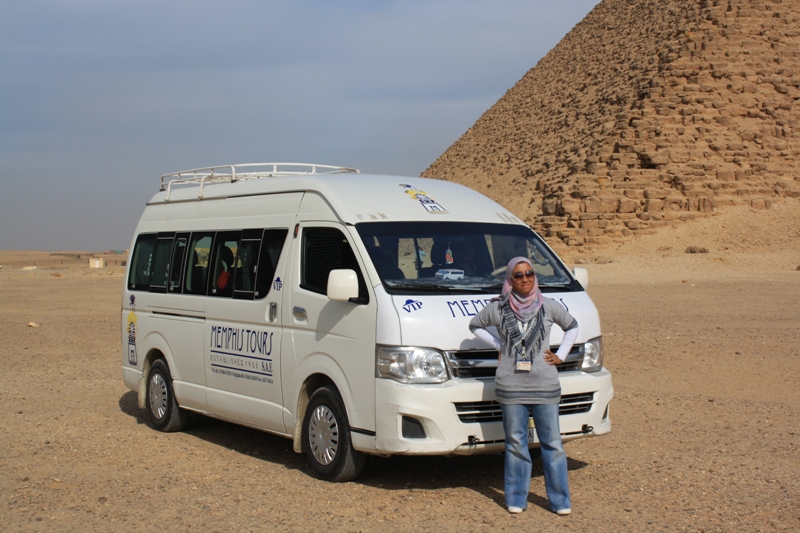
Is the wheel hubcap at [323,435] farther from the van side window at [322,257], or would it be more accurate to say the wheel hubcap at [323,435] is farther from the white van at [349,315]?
the van side window at [322,257]

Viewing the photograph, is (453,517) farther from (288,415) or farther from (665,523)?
(288,415)

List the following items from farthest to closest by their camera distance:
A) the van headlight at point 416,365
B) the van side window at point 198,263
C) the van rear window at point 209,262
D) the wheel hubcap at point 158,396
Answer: the wheel hubcap at point 158,396, the van side window at point 198,263, the van rear window at point 209,262, the van headlight at point 416,365

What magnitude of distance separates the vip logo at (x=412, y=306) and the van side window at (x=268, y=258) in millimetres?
1617

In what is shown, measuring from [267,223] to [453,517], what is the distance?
3100 millimetres

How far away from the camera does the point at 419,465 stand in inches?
306

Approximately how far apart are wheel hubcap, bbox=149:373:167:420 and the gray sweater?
13.8ft

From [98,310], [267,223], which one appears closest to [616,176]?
[98,310]

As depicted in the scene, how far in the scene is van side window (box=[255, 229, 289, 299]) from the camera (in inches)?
312

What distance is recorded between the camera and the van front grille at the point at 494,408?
A: 21.4 feet

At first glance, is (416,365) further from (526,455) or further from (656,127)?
(656,127)

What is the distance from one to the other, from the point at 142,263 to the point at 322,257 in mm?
3411

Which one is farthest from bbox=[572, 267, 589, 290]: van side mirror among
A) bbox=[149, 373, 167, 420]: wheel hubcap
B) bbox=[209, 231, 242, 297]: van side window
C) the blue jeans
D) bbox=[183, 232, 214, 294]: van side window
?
bbox=[149, 373, 167, 420]: wheel hubcap

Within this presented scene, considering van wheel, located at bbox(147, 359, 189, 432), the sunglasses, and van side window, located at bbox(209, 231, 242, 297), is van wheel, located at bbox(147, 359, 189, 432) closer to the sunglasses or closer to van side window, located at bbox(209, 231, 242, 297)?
van side window, located at bbox(209, 231, 242, 297)

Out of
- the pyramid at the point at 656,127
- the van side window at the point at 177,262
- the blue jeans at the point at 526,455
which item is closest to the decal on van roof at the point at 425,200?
the blue jeans at the point at 526,455
